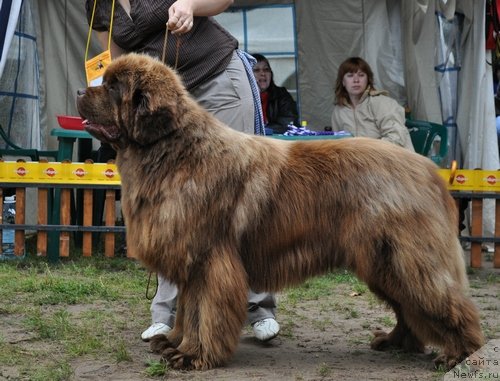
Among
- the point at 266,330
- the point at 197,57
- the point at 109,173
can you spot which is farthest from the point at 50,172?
the point at 266,330

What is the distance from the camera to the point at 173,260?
13.8 ft

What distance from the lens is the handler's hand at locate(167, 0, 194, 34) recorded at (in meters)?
4.51

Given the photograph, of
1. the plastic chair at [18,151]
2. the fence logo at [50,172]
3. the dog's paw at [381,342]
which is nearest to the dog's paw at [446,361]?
the dog's paw at [381,342]

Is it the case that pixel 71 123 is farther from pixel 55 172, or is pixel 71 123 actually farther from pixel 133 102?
pixel 133 102

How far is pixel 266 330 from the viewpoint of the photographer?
16.3 feet

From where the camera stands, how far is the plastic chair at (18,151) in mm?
8641

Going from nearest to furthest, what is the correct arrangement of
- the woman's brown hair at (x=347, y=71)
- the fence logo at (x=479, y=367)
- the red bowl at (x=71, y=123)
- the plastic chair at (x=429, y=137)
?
the fence logo at (x=479, y=367) < the red bowl at (x=71, y=123) < the woman's brown hair at (x=347, y=71) < the plastic chair at (x=429, y=137)

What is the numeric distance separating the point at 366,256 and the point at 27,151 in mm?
5313

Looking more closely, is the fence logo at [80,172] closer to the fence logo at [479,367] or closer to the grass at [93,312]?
the grass at [93,312]

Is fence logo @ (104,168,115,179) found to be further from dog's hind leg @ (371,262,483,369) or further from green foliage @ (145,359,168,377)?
dog's hind leg @ (371,262,483,369)

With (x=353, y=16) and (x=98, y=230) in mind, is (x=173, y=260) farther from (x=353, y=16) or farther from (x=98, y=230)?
(x=353, y=16)

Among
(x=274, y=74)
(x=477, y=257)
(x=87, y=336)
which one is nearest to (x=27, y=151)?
(x=274, y=74)

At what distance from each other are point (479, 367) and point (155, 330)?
188cm

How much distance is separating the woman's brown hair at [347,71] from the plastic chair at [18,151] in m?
3.13
